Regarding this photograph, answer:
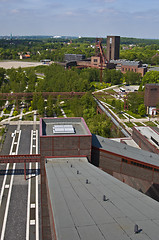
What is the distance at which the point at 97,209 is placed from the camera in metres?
16.5

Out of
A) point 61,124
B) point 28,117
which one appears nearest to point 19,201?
point 61,124

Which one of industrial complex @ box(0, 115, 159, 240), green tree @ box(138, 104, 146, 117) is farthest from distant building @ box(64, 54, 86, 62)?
industrial complex @ box(0, 115, 159, 240)

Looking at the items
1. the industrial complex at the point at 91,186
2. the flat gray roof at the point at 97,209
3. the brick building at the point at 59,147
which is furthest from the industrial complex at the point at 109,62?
the flat gray roof at the point at 97,209

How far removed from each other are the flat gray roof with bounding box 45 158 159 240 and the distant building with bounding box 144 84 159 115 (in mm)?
54809

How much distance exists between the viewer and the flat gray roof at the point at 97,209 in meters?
13.6

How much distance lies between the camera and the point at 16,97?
7938 cm

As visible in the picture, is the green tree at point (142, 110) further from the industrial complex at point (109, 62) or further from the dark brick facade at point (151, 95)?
the industrial complex at point (109, 62)

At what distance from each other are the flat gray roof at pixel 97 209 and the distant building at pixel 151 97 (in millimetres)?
54809

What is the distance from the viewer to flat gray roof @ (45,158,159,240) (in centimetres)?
1364

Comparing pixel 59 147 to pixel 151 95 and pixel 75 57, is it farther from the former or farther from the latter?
pixel 75 57

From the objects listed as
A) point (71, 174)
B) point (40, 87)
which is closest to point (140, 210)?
point (71, 174)

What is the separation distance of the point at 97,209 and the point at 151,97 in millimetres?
63696

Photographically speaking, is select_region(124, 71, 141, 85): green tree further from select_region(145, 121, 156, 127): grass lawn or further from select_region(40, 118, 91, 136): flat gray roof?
select_region(40, 118, 91, 136): flat gray roof

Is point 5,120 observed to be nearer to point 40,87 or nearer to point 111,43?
point 40,87
